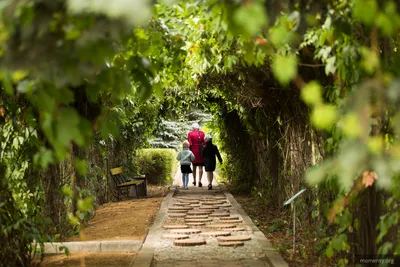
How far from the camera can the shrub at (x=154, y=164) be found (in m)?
24.0

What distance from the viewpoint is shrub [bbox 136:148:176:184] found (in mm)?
24000

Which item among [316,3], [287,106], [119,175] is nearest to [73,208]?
[287,106]

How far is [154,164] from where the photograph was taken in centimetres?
2466

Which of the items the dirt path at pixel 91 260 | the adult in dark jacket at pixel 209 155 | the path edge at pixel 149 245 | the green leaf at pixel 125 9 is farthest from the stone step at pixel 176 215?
the green leaf at pixel 125 9

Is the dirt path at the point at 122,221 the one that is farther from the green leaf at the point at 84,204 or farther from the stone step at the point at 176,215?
the green leaf at the point at 84,204

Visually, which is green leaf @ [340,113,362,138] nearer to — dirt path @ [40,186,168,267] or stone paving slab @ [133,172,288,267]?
stone paving slab @ [133,172,288,267]

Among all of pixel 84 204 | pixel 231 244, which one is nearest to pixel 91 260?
pixel 231 244

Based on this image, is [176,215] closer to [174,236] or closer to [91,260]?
[174,236]

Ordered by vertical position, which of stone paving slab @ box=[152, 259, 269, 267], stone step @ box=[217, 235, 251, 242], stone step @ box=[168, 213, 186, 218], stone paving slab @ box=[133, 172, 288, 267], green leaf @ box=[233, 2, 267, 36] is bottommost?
stone paving slab @ box=[152, 259, 269, 267]

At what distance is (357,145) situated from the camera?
9.48 feet

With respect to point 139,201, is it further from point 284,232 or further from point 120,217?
point 284,232

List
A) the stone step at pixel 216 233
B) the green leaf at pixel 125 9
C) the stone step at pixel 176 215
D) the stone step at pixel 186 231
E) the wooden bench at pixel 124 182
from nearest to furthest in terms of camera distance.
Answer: the green leaf at pixel 125 9 < the stone step at pixel 216 233 < the stone step at pixel 186 231 < the stone step at pixel 176 215 < the wooden bench at pixel 124 182

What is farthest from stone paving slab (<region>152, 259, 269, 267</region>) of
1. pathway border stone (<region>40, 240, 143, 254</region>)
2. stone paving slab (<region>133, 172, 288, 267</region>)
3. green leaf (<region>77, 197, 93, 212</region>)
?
green leaf (<region>77, 197, 93, 212</region>)

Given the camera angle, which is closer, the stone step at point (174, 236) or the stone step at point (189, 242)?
the stone step at point (189, 242)
